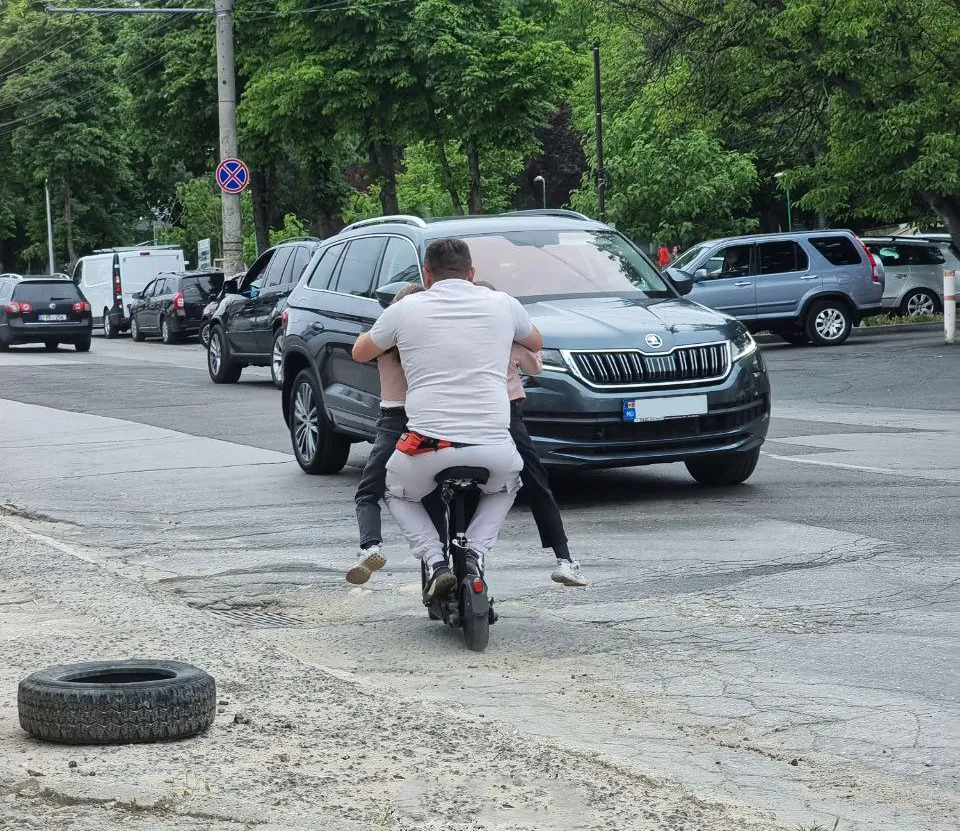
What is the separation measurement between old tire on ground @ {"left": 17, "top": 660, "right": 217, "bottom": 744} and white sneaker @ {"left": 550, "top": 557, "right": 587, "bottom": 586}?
215cm

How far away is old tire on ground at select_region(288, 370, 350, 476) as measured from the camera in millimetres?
11930

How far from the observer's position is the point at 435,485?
6.52m

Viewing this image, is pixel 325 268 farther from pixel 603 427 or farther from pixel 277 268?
pixel 277 268

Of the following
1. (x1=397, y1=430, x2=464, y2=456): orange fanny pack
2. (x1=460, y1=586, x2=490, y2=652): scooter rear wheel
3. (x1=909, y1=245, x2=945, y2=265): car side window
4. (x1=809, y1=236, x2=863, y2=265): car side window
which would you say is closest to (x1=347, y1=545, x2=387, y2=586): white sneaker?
(x1=460, y1=586, x2=490, y2=652): scooter rear wheel

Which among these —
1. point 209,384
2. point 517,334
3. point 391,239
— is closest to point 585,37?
point 209,384

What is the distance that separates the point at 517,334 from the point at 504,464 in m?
0.55

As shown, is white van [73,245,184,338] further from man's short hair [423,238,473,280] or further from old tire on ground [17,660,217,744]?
old tire on ground [17,660,217,744]

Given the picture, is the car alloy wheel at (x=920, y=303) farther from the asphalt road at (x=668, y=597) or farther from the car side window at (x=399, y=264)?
the car side window at (x=399, y=264)

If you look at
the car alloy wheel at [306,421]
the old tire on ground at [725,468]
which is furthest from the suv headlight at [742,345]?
the car alloy wheel at [306,421]

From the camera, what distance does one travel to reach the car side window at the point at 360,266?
38.3ft

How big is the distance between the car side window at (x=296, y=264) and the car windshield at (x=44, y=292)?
593 inches

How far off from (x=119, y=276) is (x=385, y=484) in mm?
40145

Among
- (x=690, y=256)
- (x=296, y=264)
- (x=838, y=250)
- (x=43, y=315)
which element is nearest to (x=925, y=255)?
(x=838, y=250)

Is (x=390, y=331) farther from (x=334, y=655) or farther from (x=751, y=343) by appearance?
(x=751, y=343)
